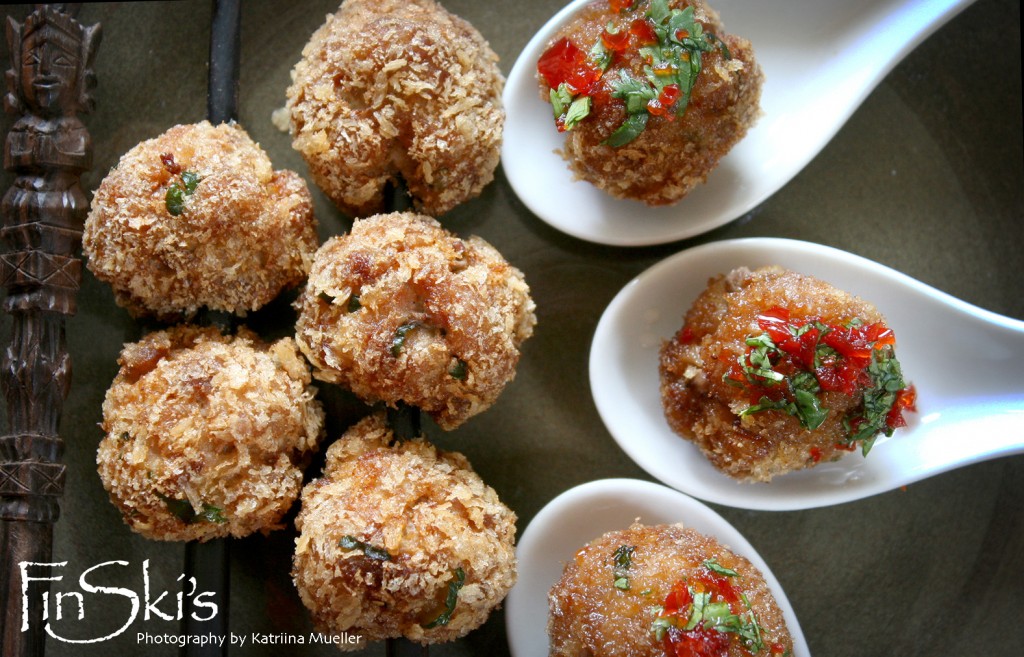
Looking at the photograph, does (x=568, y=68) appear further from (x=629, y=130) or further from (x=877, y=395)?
(x=877, y=395)

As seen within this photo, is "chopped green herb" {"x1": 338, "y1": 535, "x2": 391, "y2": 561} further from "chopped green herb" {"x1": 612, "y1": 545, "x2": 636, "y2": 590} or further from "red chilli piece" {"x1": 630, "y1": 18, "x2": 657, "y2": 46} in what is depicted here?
"red chilli piece" {"x1": 630, "y1": 18, "x2": 657, "y2": 46}

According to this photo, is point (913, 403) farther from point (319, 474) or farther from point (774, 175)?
point (319, 474)

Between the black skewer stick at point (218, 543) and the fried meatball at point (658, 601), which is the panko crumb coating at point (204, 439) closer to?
the black skewer stick at point (218, 543)

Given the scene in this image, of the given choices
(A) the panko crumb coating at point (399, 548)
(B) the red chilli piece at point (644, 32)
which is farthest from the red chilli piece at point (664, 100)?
(A) the panko crumb coating at point (399, 548)

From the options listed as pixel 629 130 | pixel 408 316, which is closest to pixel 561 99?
pixel 629 130

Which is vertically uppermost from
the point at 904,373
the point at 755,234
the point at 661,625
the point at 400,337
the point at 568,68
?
the point at 568,68

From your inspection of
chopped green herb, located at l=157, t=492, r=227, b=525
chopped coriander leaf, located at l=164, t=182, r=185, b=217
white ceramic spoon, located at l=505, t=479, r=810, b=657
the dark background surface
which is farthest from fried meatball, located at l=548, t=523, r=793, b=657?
chopped coriander leaf, located at l=164, t=182, r=185, b=217

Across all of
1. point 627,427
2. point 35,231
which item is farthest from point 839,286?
point 35,231

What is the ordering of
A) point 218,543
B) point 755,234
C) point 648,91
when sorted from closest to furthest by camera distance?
point 648,91, point 218,543, point 755,234
